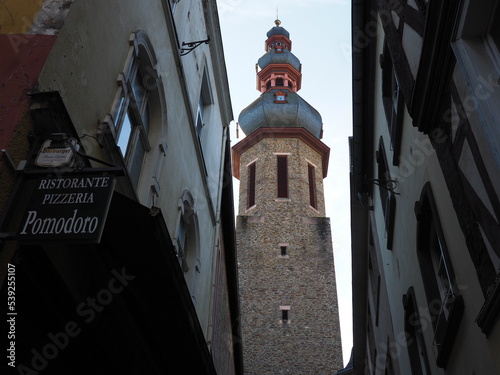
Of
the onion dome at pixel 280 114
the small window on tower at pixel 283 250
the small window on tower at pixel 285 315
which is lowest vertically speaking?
the small window on tower at pixel 285 315

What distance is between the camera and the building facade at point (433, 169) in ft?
13.8

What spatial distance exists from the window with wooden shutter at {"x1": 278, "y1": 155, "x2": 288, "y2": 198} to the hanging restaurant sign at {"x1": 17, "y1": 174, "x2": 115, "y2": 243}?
30253 mm

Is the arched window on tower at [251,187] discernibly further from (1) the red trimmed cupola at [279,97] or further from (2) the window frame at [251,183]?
(1) the red trimmed cupola at [279,97]

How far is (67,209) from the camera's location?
355cm

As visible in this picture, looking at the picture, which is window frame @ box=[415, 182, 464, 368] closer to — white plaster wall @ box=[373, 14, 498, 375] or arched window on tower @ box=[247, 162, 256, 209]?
white plaster wall @ box=[373, 14, 498, 375]

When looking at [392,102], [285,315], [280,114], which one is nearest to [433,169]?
[392,102]

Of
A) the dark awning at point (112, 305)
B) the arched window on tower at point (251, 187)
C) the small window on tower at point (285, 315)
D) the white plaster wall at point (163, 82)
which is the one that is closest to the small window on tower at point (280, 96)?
the arched window on tower at point (251, 187)

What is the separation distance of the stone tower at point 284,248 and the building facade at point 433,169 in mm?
14919

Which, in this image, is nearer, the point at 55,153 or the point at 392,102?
the point at 55,153

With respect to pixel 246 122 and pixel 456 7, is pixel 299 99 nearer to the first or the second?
pixel 246 122

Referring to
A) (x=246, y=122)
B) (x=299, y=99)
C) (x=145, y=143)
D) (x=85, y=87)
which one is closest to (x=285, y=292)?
(x=246, y=122)

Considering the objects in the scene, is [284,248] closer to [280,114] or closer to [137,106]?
[280,114]

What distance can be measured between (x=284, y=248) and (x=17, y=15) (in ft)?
89.3

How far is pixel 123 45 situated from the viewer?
5.77 meters
